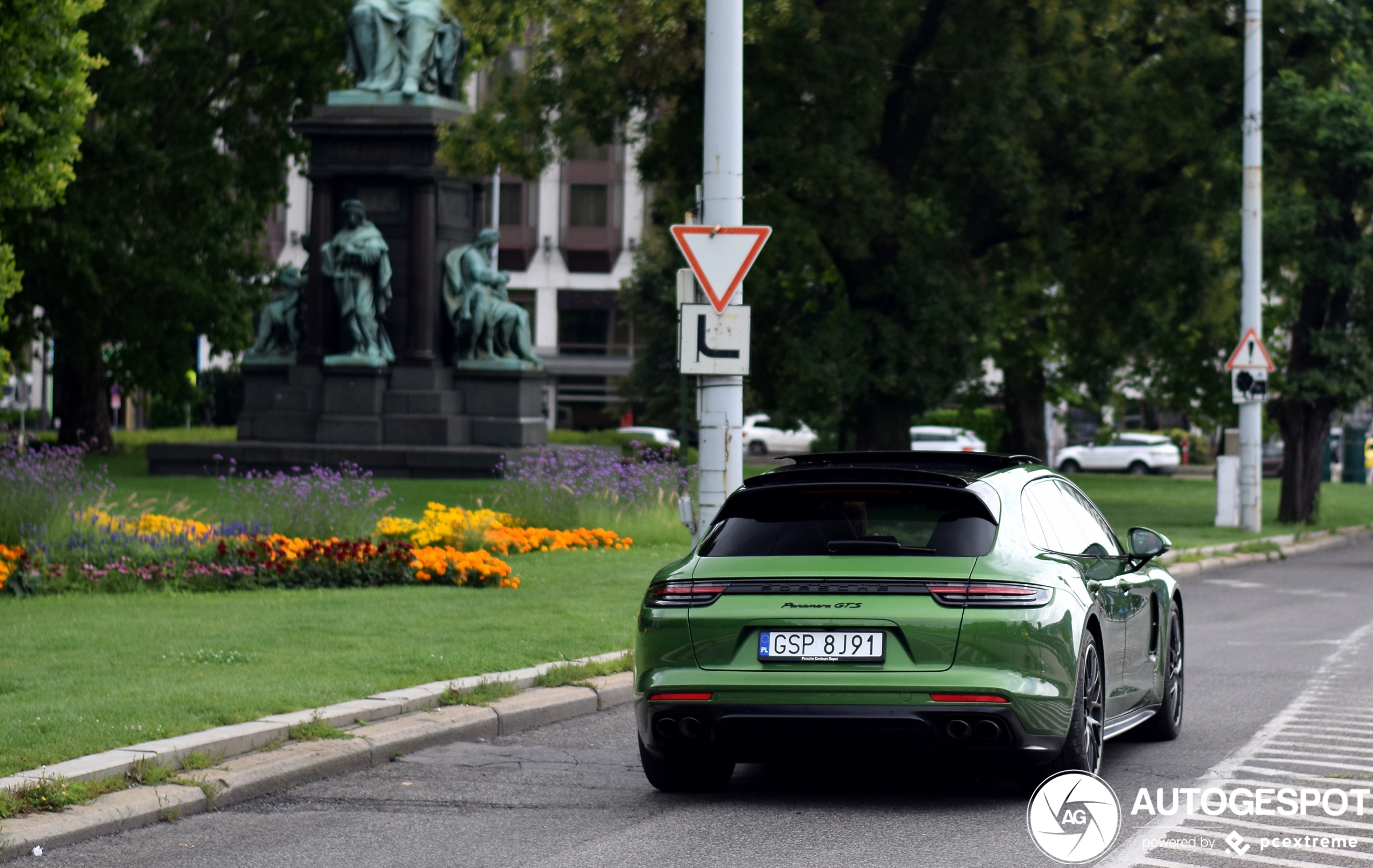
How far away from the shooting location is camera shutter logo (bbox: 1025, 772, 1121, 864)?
246 inches

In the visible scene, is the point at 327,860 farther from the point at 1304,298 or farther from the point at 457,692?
the point at 1304,298

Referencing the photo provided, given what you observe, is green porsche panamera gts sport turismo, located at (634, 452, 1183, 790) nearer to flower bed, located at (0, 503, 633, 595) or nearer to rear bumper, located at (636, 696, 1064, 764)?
rear bumper, located at (636, 696, 1064, 764)

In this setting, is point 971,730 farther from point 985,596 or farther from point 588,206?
point 588,206

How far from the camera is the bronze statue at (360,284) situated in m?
29.8

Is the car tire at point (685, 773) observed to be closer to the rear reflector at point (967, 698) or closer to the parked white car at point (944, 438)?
the rear reflector at point (967, 698)

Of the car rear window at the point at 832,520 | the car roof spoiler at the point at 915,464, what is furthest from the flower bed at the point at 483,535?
the car rear window at the point at 832,520

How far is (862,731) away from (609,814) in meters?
1.07

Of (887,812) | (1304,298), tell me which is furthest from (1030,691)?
(1304,298)

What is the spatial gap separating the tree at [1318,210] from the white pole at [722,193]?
673 inches

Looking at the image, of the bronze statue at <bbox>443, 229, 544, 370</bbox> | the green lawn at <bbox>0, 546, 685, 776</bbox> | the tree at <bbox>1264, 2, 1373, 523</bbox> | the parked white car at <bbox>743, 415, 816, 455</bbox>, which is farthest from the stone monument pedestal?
the parked white car at <bbox>743, 415, 816, 455</bbox>

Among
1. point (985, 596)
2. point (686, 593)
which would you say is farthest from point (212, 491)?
point (985, 596)

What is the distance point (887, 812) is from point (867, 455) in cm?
163

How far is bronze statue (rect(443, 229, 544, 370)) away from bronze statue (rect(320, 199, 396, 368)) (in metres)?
1.06

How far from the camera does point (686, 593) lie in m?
7.04
